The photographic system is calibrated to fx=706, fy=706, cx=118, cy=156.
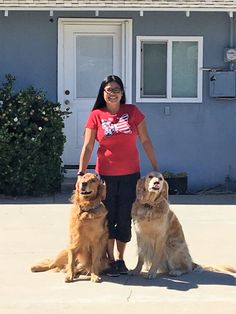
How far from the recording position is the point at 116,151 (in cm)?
665

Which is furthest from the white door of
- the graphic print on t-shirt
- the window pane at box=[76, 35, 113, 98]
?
the graphic print on t-shirt

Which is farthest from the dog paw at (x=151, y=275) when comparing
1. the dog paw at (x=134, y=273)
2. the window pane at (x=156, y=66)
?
the window pane at (x=156, y=66)

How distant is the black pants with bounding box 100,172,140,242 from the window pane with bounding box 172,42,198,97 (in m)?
5.18

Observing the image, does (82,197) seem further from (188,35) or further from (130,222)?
(188,35)

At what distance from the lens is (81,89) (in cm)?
1186

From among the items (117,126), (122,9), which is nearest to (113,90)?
(117,126)

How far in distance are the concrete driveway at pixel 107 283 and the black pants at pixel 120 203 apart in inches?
17.2

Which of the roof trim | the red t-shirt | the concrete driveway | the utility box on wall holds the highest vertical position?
the roof trim

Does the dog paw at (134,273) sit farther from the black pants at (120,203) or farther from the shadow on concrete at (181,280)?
the black pants at (120,203)

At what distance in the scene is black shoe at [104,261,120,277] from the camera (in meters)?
6.67

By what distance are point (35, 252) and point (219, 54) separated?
5459mm

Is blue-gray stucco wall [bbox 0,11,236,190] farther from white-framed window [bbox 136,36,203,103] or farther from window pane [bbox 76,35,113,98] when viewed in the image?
window pane [bbox 76,35,113,98]

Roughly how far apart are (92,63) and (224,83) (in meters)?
2.23

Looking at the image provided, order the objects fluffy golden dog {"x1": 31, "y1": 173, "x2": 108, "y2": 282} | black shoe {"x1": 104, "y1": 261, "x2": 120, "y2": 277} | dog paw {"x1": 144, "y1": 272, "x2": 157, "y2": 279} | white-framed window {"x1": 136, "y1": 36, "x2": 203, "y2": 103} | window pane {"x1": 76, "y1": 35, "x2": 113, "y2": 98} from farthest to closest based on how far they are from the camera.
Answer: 1. window pane {"x1": 76, "y1": 35, "x2": 113, "y2": 98}
2. white-framed window {"x1": 136, "y1": 36, "x2": 203, "y2": 103}
3. black shoe {"x1": 104, "y1": 261, "x2": 120, "y2": 277}
4. dog paw {"x1": 144, "y1": 272, "x2": 157, "y2": 279}
5. fluffy golden dog {"x1": 31, "y1": 173, "x2": 108, "y2": 282}
